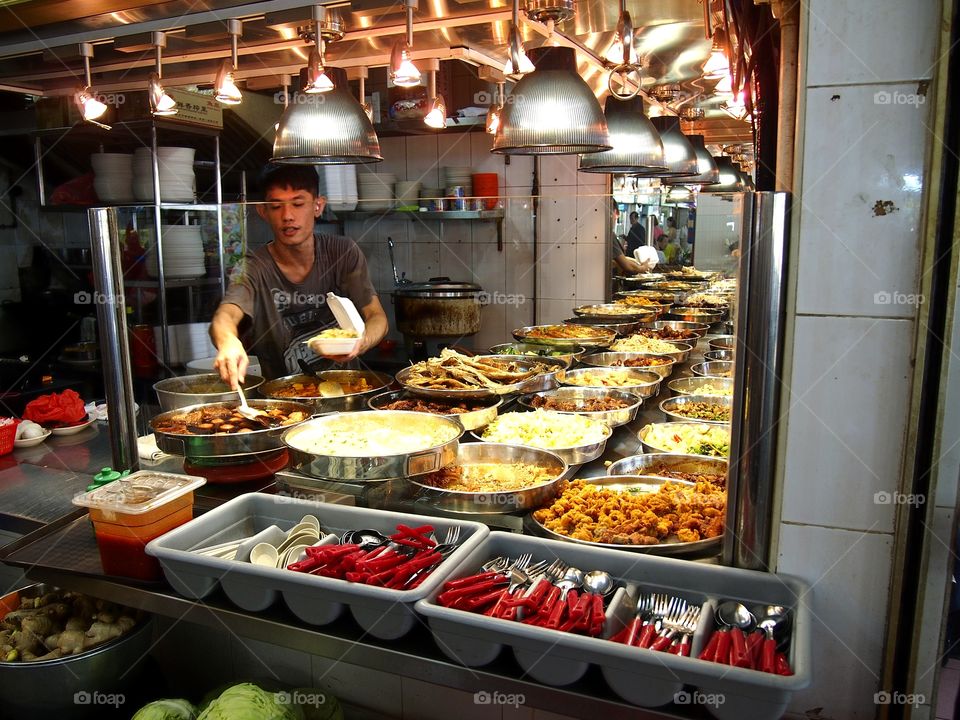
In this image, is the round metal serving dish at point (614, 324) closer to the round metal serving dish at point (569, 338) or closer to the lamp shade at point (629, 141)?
the round metal serving dish at point (569, 338)

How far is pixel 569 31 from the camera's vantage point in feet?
11.0

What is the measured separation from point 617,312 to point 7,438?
2.82 metres

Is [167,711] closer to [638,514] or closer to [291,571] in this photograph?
[291,571]

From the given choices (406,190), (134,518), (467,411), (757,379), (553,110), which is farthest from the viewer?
(406,190)

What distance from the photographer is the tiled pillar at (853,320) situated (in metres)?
1.43

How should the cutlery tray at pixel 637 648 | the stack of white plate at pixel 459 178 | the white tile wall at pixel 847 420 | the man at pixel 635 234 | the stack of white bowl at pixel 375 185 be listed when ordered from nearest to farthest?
the cutlery tray at pixel 637 648 < the white tile wall at pixel 847 420 < the man at pixel 635 234 < the stack of white plate at pixel 459 178 < the stack of white bowl at pixel 375 185

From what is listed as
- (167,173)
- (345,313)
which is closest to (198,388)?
(345,313)

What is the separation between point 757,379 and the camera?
5.18ft

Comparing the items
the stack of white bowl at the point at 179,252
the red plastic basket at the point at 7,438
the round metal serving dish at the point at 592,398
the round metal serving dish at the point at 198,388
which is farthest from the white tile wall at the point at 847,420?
the stack of white bowl at the point at 179,252

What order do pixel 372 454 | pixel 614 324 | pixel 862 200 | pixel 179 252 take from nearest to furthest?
pixel 862 200
pixel 372 454
pixel 614 324
pixel 179 252

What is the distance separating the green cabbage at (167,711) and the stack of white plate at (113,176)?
4.22 metres

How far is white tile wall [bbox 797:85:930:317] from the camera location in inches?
56.7

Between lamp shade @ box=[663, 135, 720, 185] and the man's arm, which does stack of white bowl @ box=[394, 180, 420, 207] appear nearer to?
lamp shade @ box=[663, 135, 720, 185]

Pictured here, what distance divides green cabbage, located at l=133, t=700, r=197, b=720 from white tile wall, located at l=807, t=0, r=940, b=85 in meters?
2.28
